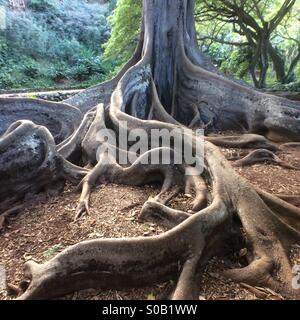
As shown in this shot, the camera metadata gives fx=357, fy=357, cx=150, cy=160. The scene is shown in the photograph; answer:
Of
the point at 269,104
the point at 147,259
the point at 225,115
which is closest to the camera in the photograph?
the point at 147,259

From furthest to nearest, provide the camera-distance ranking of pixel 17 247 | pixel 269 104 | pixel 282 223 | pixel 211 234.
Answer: pixel 269 104 < pixel 17 247 < pixel 282 223 < pixel 211 234

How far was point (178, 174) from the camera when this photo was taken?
4.00m

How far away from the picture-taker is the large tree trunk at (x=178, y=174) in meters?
2.65

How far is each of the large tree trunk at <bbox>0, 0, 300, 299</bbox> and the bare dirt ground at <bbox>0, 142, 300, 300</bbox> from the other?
93mm

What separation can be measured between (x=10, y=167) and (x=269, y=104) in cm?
397

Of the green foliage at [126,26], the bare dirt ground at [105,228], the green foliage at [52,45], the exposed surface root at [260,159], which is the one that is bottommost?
the green foliage at [52,45]

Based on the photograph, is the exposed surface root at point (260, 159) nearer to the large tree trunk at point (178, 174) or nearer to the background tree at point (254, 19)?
the large tree trunk at point (178, 174)

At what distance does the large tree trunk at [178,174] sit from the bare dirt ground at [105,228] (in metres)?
0.09

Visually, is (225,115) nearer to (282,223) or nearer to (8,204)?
(282,223)

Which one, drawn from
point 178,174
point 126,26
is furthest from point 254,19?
point 178,174

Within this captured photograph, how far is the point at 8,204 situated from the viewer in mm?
4043

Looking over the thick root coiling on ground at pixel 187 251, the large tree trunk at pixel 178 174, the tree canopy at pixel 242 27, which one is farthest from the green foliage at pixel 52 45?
the thick root coiling on ground at pixel 187 251

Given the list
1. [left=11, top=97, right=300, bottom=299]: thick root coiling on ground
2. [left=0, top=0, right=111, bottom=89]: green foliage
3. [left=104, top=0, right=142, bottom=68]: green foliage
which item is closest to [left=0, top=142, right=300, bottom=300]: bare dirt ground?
[left=11, top=97, right=300, bottom=299]: thick root coiling on ground
